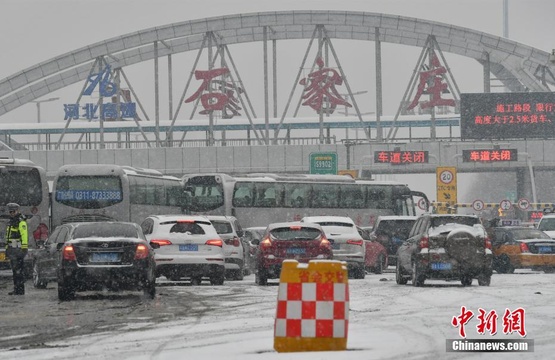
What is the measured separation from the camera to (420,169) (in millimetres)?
81688

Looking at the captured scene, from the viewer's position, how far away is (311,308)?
12.5 m

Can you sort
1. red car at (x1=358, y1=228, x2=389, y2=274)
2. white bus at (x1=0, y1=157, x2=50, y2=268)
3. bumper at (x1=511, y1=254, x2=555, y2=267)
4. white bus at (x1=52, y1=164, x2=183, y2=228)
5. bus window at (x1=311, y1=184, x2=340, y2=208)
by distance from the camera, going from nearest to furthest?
bumper at (x1=511, y1=254, x2=555, y2=267)
white bus at (x1=0, y1=157, x2=50, y2=268)
red car at (x1=358, y1=228, x2=389, y2=274)
white bus at (x1=52, y1=164, x2=183, y2=228)
bus window at (x1=311, y1=184, x2=340, y2=208)

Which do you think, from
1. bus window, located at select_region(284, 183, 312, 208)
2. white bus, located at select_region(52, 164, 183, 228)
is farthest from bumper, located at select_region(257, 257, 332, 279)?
bus window, located at select_region(284, 183, 312, 208)

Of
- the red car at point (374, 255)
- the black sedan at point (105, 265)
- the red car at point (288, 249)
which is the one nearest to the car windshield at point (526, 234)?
the red car at point (374, 255)

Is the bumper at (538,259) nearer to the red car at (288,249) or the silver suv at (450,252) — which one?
the red car at (288,249)

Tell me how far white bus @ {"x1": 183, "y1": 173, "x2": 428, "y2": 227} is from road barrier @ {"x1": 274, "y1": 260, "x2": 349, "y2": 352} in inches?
1400

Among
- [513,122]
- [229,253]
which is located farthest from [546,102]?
[229,253]

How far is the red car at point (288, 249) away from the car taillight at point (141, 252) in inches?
213

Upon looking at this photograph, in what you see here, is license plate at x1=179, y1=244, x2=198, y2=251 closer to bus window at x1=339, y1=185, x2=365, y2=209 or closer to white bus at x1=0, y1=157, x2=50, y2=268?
white bus at x1=0, y1=157, x2=50, y2=268

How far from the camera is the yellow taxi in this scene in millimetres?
34000

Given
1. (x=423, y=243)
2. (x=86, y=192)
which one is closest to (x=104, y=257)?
(x=423, y=243)

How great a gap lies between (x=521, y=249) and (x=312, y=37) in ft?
168

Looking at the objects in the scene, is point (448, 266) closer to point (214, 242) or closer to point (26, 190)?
point (214, 242)

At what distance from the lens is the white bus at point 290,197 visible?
4834cm
